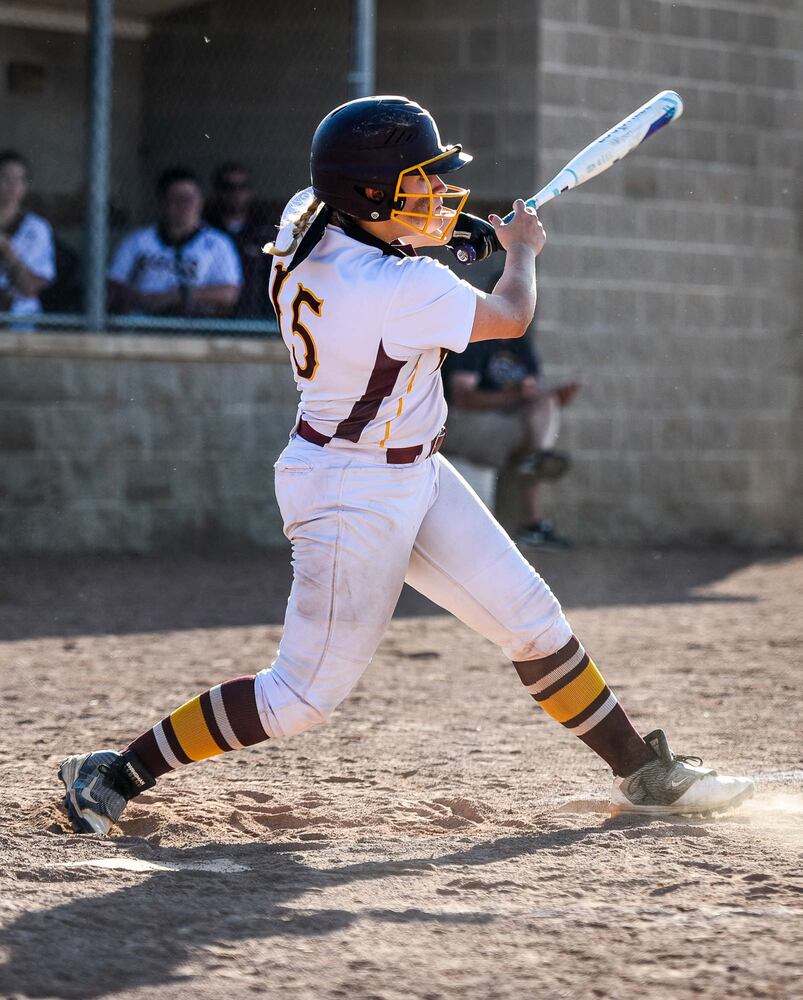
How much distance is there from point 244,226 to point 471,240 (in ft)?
20.8

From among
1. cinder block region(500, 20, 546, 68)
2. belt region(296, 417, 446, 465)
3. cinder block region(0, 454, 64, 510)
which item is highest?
cinder block region(500, 20, 546, 68)

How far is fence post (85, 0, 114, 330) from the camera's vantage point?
9742 millimetres

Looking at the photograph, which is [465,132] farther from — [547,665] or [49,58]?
[547,665]

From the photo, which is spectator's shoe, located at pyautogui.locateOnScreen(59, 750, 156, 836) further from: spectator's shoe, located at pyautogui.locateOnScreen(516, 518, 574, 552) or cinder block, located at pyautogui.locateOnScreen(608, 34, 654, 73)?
cinder block, located at pyautogui.locateOnScreen(608, 34, 654, 73)

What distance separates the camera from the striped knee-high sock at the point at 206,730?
3.94 meters

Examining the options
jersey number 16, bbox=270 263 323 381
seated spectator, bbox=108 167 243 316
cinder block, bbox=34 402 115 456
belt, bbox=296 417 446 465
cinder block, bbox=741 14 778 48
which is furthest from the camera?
cinder block, bbox=741 14 778 48

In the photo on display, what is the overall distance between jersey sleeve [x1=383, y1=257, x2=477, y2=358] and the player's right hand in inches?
12.7

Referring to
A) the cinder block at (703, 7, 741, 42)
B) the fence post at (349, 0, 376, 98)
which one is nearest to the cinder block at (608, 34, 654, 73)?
the cinder block at (703, 7, 741, 42)

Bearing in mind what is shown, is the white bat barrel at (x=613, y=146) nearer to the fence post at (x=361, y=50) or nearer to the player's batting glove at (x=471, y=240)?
Answer: the player's batting glove at (x=471, y=240)

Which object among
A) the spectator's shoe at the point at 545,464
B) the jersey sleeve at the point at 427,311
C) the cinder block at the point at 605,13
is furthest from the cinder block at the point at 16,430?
the jersey sleeve at the point at 427,311

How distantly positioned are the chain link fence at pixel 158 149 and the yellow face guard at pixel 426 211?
242 inches

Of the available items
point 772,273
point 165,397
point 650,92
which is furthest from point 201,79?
point 772,273

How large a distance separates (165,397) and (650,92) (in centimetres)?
437

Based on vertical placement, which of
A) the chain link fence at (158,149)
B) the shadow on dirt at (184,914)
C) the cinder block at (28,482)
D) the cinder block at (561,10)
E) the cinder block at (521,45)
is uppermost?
the cinder block at (561,10)
